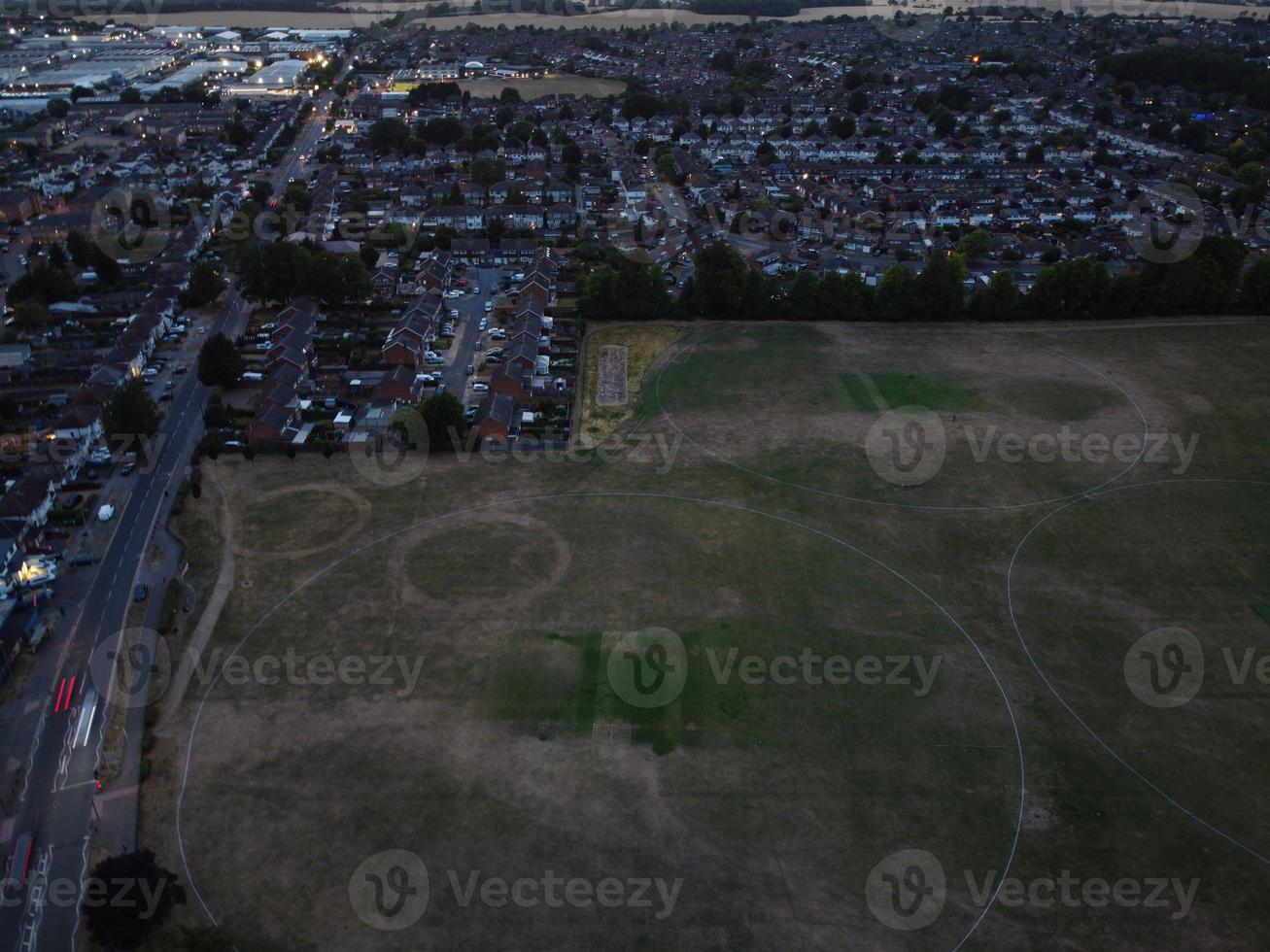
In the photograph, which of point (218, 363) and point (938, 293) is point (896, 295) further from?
point (218, 363)

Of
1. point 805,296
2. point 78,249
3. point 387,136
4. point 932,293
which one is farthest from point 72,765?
point 387,136

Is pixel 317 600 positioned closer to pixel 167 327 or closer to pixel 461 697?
pixel 461 697

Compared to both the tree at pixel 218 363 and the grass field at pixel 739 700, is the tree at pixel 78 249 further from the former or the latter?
the grass field at pixel 739 700

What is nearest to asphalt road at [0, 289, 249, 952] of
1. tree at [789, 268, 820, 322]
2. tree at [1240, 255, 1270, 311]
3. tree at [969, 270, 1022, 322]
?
tree at [789, 268, 820, 322]

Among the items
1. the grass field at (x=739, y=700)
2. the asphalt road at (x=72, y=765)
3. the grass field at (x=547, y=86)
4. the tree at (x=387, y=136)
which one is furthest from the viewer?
the grass field at (x=547, y=86)

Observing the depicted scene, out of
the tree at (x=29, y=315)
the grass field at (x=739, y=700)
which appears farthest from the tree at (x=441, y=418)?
the tree at (x=29, y=315)

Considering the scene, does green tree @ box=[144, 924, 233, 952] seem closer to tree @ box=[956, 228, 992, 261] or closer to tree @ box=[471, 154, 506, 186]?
tree @ box=[956, 228, 992, 261]
